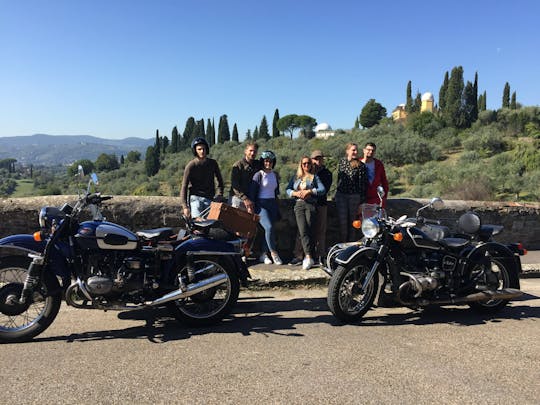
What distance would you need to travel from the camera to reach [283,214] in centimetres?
672

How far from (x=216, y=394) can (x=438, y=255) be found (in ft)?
9.98

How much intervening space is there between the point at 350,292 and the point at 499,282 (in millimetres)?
1936

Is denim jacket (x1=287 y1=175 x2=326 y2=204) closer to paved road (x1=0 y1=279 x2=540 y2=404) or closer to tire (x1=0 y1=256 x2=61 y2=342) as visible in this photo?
paved road (x1=0 y1=279 x2=540 y2=404)

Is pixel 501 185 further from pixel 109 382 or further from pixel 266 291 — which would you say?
pixel 109 382

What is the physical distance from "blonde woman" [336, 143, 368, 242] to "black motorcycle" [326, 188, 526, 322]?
1219mm

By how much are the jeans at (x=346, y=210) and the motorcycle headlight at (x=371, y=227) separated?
5.91 feet

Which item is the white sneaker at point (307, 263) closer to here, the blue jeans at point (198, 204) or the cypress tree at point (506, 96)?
the blue jeans at point (198, 204)

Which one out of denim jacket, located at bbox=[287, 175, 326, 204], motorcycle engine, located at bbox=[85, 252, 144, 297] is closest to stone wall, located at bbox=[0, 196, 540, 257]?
Result: denim jacket, located at bbox=[287, 175, 326, 204]

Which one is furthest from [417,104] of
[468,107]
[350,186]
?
[350,186]

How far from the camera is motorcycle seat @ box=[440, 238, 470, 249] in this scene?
480cm

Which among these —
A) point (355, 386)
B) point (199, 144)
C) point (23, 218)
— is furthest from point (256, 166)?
point (355, 386)

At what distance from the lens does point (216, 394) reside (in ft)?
9.73

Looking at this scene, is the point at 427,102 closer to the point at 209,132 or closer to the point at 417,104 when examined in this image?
the point at 417,104

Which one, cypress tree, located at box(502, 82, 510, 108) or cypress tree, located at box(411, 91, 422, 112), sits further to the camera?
cypress tree, located at box(411, 91, 422, 112)
